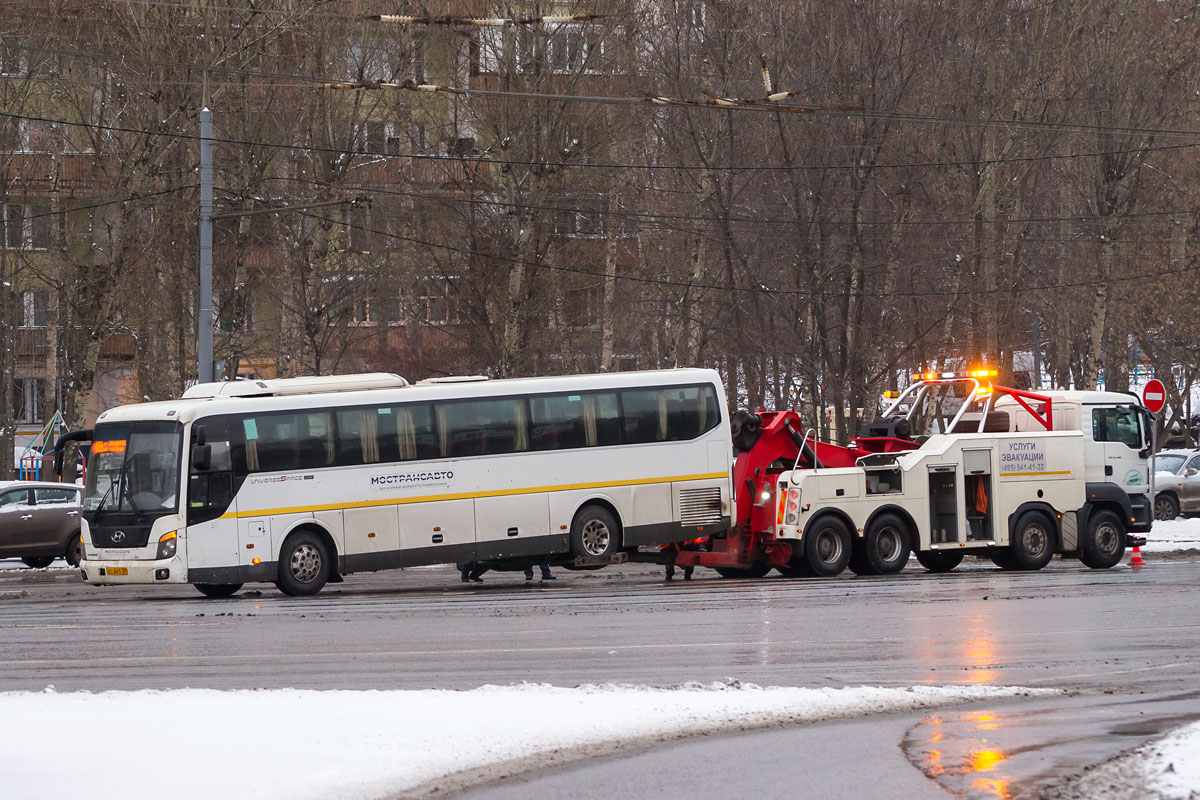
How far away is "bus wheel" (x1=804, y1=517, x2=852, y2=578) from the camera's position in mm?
22578

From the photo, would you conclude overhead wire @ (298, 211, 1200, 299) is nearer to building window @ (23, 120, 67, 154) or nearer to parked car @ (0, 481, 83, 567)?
building window @ (23, 120, 67, 154)

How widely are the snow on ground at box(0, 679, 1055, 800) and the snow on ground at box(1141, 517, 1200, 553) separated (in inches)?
816

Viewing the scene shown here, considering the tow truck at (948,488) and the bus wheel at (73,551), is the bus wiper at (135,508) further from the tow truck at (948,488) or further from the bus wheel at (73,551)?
the tow truck at (948,488)

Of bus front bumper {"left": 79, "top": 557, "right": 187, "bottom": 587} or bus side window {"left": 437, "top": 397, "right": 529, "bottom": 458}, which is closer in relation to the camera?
bus front bumper {"left": 79, "top": 557, "right": 187, "bottom": 587}

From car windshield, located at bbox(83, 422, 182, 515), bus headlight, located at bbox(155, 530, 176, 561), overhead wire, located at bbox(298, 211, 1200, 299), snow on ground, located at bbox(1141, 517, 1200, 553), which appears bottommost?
snow on ground, located at bbox(1141, 517, 1200, 553)

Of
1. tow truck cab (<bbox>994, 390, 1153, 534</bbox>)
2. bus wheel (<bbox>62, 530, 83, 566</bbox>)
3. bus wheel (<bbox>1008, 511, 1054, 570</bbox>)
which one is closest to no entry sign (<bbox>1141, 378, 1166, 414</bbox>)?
tow truck cab (<bbox>994, 390, 1153, 534</bbox>)

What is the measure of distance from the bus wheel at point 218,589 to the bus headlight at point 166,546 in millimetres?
1084

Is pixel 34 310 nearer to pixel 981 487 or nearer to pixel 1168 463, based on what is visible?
pixel 1168 463

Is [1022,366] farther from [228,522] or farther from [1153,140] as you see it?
[228,522]

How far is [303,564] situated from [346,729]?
13020 millimetres

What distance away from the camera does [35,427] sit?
61906 millimetres

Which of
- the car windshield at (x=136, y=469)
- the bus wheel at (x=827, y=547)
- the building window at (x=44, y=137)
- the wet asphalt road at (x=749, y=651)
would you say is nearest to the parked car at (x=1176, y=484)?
the wet asphalt road at (x=749, y=651)

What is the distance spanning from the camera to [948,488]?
2358 cm

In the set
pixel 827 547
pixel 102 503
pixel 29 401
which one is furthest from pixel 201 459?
pixel 29 401
